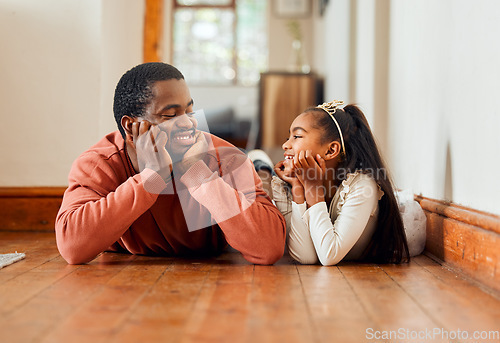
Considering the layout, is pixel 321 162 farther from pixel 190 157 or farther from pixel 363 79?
pixel 363 79

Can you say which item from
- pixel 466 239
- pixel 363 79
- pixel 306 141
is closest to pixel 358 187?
pixel 306 141

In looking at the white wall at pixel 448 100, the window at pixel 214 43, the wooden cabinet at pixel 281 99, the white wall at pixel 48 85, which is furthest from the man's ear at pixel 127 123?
the window at pixel 214 43

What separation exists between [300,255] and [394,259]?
28 cm

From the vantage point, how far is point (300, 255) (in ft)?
4.54

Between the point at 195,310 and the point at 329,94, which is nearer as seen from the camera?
the point at 195,310

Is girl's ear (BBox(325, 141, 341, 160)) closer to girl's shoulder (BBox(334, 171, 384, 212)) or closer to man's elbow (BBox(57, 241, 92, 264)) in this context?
girl's shoulder (BBox(334, 171, 384, 212))

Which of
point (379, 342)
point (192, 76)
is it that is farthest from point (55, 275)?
point (192, 76)

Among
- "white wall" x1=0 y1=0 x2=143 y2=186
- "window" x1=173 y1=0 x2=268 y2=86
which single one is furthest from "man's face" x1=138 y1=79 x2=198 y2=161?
"window" x1=173 y1=0 x2=268 y2=86

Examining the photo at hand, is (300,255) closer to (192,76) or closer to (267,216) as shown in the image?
(267,216)

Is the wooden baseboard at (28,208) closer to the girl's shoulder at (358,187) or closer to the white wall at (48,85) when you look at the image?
the white wall at (48,85)

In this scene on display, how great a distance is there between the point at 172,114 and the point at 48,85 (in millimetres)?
1217

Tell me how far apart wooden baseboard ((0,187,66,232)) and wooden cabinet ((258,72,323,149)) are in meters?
2.82

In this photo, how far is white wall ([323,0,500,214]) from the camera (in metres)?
1.22

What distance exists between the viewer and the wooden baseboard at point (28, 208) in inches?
87.3
